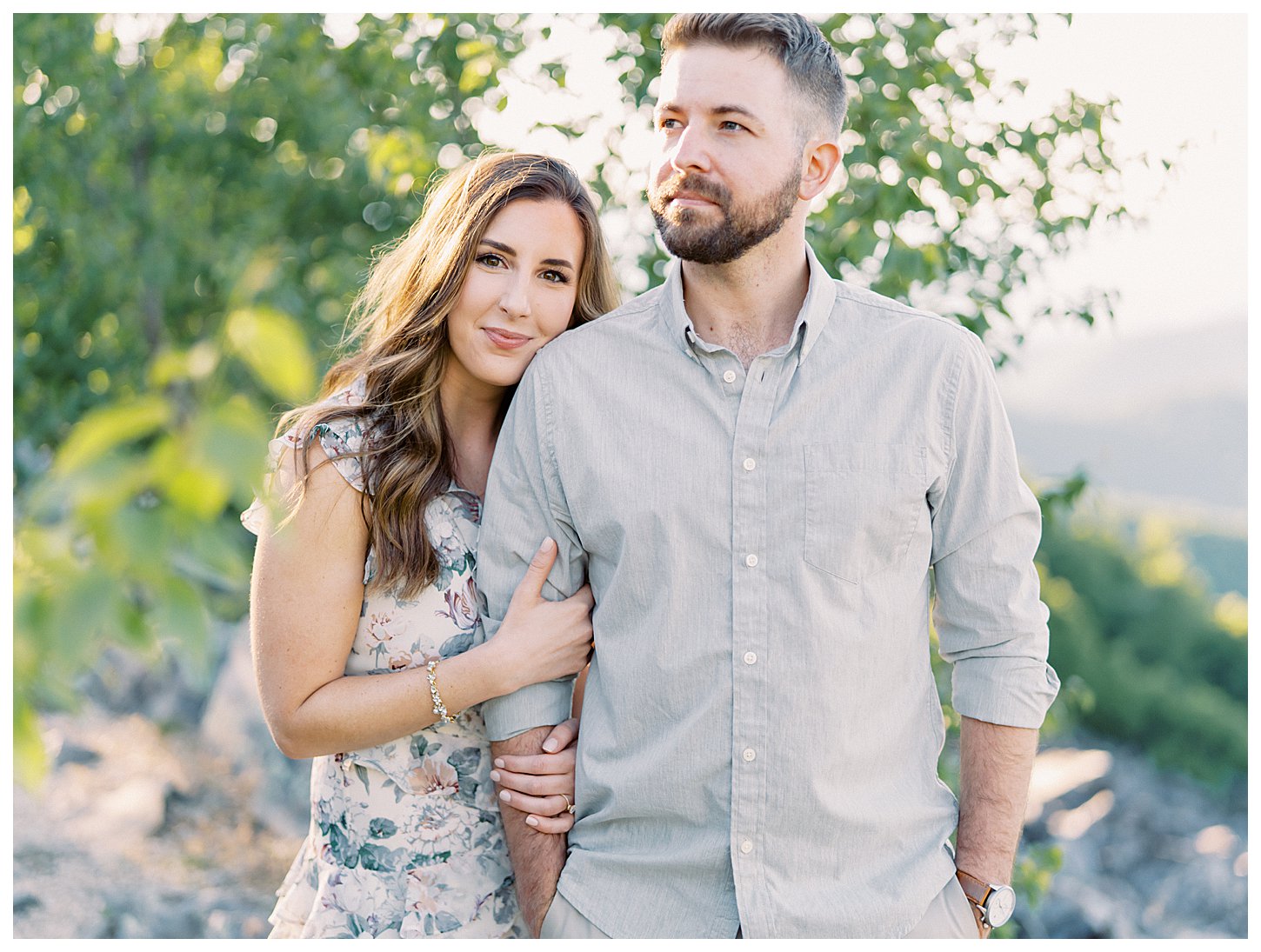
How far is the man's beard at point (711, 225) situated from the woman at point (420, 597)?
273 millimetres

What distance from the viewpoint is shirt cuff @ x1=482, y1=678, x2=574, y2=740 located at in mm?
2062

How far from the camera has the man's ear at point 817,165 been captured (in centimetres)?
210

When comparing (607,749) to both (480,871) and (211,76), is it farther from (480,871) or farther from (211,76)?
(211,76)

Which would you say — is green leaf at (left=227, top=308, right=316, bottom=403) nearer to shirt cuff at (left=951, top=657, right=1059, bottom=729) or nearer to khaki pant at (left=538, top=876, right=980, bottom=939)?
khaki pant at (left=538, top=876, right=980, bottom=939)

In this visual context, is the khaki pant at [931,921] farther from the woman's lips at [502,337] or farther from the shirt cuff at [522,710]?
the woman's lips at [502,337]

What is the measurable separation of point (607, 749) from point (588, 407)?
23.6 inches

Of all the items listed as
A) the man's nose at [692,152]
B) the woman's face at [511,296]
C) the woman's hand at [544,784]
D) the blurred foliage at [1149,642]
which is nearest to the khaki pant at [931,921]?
the woman's hand at [544,784]

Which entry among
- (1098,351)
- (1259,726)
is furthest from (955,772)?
(1098,351)

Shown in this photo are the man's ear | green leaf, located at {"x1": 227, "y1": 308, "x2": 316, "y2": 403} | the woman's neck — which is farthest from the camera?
the woman's neck

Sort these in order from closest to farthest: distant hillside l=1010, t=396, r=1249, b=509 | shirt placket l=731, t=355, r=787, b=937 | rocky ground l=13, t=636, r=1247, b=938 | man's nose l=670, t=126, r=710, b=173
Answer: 1. shirt placket l=731, t=355, r=787, b=937
2. man's nose l=670, t=126, r=710, b=173
3. rocky ground l=13, t=636, r=1247, b=938
4. distant hillside l=1010, t=396, r=1249, b=509

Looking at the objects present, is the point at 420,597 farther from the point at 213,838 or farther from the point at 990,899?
the point at 213,838

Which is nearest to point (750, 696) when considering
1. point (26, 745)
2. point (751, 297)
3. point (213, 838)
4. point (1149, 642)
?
point (751, 297)

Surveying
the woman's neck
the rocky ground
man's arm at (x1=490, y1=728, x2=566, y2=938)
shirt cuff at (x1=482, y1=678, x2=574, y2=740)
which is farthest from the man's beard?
the rocky ground

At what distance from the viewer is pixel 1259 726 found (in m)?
3.41
